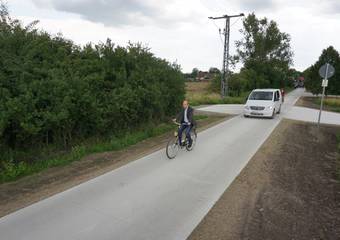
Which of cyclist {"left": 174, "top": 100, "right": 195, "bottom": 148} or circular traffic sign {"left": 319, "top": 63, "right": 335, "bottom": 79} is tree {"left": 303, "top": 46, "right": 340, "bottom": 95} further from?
cyclist {"left": 174, "top": 100, "right": 195, "bottom": 148}

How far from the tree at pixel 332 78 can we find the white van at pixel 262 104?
90.6 ft

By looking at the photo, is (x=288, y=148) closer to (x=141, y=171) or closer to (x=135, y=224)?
(x=141, y=171)

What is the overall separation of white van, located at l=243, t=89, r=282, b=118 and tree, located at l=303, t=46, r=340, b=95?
27.6m

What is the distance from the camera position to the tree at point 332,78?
41625mm

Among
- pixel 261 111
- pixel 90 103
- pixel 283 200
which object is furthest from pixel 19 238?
pixel 261 111

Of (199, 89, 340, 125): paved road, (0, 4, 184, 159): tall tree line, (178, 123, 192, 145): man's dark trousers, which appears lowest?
(199, 89, 340, 125): paved road

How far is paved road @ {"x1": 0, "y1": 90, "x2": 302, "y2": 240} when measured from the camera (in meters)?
4.05

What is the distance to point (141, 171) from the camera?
6.82m

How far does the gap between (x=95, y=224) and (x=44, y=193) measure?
175 cm

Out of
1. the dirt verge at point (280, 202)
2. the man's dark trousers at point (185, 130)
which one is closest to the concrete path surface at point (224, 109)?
the man's dark trousers at point (185, 130)


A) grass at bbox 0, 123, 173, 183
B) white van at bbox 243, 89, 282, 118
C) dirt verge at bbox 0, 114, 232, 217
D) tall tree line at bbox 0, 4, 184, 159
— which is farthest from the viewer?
white van at bbox 243, 89, 282, 118

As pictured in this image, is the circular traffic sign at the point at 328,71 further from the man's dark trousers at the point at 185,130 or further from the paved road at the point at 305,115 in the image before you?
the man's dark trousers at the point at 185,130

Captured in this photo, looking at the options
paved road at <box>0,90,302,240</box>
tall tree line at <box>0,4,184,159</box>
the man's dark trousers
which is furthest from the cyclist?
tall tree line at <box>0,4,184,159</box>

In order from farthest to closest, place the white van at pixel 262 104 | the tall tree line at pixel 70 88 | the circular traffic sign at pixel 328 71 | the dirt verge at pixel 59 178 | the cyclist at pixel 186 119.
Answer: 1. the white van at pixel 262 104
2. the circular traffic sign at pixel 328 71
3. the cyclist at pixel 186 119
4. the tall tree line at pixel 70 88
5. the dirt verge at pixel 59 178
